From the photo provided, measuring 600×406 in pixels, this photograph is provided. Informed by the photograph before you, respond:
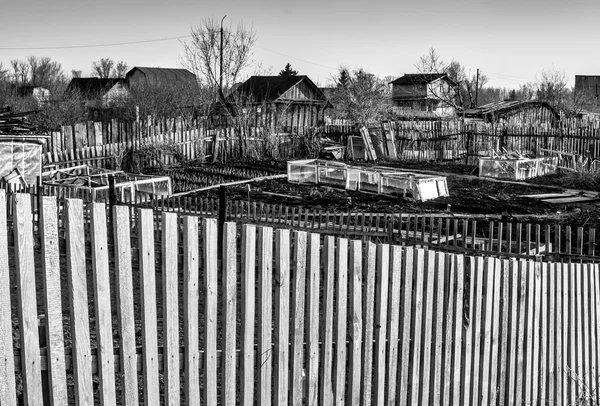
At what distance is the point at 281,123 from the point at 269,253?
2869 centimetres

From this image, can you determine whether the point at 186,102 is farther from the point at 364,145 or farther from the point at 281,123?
the point at 364,145

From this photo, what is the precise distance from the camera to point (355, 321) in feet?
14.5

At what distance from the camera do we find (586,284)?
614cm

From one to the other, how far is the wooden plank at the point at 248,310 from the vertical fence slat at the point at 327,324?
0.50 m

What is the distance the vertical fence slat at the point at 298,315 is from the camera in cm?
411

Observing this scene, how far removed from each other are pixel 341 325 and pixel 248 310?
27.3 inches

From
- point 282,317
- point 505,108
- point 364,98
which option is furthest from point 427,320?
point 364,98

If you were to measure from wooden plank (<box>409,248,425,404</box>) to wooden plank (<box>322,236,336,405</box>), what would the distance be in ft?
2.25

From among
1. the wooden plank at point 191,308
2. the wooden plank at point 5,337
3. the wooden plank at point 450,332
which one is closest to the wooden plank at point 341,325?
the wooden plank at point 191,308

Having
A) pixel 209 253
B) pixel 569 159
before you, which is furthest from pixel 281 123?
pixel 209 253

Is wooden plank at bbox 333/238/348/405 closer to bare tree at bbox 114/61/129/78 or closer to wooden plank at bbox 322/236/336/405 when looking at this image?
wooden plank at bbox 322/236/336/405

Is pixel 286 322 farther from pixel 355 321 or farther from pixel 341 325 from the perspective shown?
pixel 355 321

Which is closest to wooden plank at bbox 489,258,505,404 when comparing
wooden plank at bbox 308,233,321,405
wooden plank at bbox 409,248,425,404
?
wooden plank at bbox 409,248,425,404

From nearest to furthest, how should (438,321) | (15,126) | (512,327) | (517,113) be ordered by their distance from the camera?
(438,321)
(512,327)
(15,126)
(517,113)
